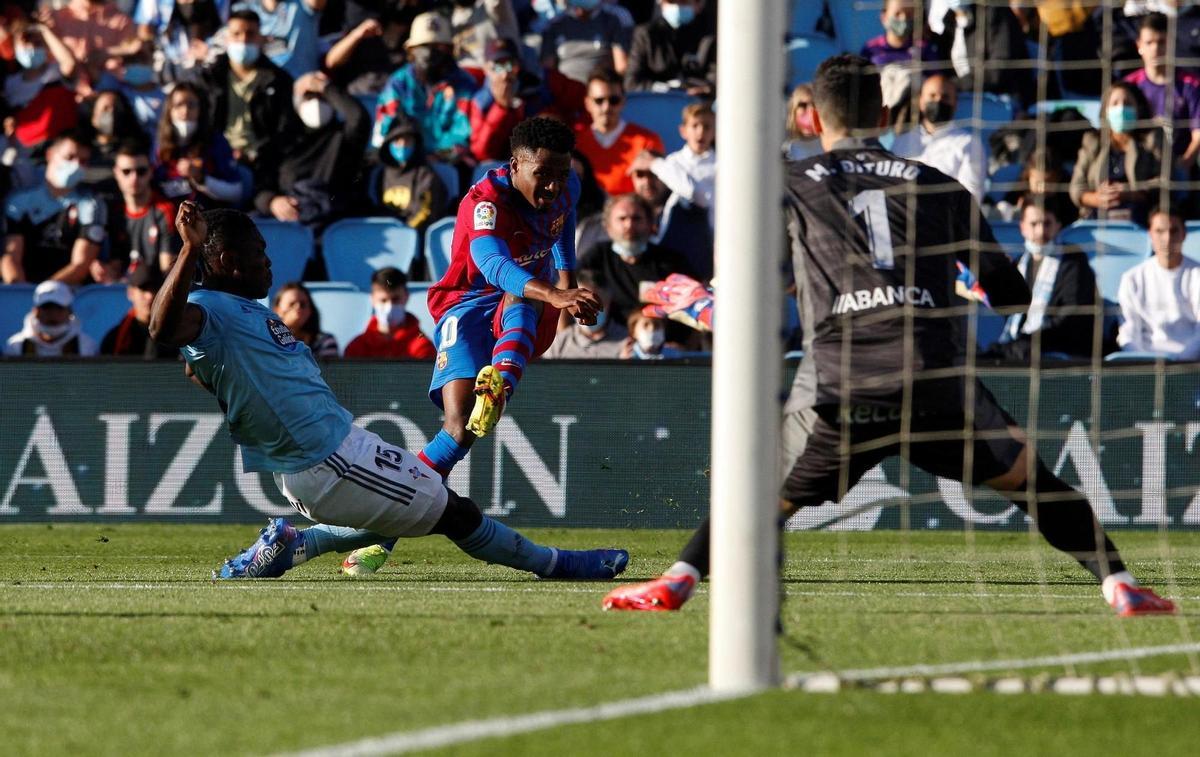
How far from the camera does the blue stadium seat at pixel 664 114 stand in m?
14.9

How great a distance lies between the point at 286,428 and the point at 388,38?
928cm

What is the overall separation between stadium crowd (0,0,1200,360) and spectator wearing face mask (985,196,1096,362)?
0.02 metres

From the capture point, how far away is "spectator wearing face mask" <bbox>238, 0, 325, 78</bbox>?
15.7m

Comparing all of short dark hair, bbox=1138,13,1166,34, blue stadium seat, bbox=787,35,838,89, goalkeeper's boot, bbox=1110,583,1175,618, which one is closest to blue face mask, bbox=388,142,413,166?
blue stadium seat, bbox=787,35,838,89

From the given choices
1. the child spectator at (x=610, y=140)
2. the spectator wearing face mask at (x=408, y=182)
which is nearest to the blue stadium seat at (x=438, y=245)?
the spectator wearing face mask at (x=408, y=182)

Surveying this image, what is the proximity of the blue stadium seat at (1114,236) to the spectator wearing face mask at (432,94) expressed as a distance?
4983mm

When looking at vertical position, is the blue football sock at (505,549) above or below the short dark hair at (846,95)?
below

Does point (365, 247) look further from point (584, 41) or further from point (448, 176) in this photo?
point (584, 41)

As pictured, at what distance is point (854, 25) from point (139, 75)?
253 inches

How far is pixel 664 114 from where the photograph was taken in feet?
49.1

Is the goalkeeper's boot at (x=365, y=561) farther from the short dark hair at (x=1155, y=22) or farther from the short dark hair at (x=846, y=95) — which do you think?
Result: the short dark hair at (x=1155, y=22)

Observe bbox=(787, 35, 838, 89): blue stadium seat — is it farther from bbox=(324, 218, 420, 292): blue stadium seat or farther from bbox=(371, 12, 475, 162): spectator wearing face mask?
bbox=(324, 218, 420, 292): blue stadium seat

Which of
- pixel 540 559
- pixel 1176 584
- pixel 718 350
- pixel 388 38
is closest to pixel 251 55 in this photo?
pixel 388 38

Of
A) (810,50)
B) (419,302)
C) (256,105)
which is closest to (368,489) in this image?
(419,302)
